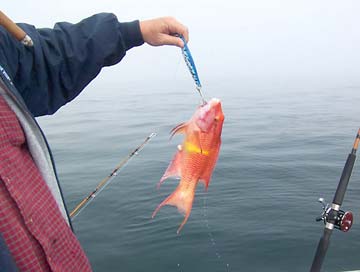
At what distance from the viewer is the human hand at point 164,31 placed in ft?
7.06

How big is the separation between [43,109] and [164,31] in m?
0.89

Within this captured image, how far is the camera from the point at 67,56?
2225 millimetres

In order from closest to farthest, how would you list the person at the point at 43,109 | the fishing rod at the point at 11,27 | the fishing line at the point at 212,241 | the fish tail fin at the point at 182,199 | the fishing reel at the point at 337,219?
the person at the point at 43,109, the fishing rod at the point at 11,27, the fish tail fin at the point at 182,199, the fishing reel at the point at 337,219, the fishing line at the point at 212,241

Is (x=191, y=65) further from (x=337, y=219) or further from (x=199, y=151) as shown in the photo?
(x=337, y=219)

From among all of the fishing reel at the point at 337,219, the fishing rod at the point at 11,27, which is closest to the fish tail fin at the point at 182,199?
the fishing rod at the point at 11,27

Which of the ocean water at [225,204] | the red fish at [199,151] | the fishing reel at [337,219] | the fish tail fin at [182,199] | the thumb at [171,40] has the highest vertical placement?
the thumb at [171,40]

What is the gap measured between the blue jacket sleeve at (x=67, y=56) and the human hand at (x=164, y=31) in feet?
0.27

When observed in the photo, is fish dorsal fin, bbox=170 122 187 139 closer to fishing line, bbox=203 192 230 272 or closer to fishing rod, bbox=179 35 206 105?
fishing rod, bbox=179 35 206 105

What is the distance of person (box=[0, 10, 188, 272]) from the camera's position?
1572 mm

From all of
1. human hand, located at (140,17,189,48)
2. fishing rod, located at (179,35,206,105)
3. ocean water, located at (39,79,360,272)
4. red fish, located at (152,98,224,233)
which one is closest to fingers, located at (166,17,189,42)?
human hand, located at (140,17,189,48)

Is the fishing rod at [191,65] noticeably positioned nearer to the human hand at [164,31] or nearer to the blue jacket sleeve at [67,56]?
the human hand at [164,31]

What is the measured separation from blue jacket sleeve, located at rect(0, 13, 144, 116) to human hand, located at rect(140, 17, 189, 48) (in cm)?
8

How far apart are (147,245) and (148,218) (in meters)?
0.91

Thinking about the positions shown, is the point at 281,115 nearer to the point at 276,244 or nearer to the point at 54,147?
the point at 54,147
